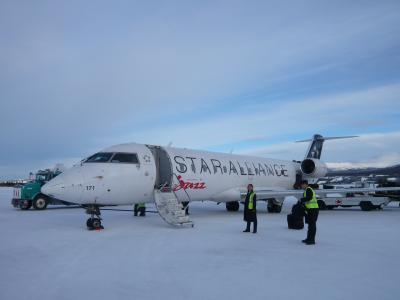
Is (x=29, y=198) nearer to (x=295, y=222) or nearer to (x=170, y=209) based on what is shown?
(x=170, y=209)

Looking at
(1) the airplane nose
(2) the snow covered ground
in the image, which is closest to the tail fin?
(2) the snow covered ground

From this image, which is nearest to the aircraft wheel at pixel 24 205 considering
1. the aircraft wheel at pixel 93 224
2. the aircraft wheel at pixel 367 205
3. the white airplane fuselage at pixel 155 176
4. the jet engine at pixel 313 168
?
the white airplane fuselage at pixel 155 176

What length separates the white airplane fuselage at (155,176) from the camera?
422 inches

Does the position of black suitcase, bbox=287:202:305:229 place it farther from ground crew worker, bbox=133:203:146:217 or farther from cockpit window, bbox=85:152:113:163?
ground crew worker, bbox=133:203:146:217

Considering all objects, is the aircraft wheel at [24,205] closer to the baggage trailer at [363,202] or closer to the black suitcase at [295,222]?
the black suitcase at [295,222]

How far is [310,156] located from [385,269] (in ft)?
64.7

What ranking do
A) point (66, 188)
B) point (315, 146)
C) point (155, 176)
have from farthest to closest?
point (315, 146) < point (155, 176) < point (66, 188)

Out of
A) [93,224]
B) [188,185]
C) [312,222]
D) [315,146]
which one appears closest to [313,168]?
[315,146]

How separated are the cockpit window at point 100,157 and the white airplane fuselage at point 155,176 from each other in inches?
1.3

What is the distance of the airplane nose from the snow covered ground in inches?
39.4

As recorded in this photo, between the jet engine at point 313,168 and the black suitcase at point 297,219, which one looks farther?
the jet engine at point 313,168

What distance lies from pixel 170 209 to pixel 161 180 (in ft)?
6.44

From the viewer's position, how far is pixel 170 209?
1191cm

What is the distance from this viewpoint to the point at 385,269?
580 cm
